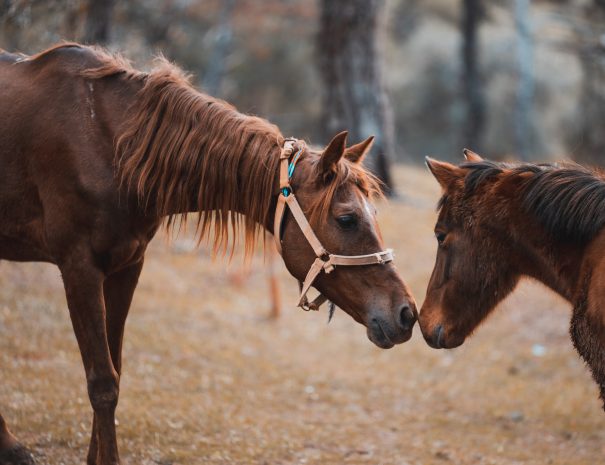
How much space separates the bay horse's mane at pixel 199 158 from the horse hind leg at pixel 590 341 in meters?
1.25

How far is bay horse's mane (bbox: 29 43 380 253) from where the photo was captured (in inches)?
165

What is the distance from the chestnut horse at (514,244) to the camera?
3721 millimetres

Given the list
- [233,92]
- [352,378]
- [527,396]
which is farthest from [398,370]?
[233,92]

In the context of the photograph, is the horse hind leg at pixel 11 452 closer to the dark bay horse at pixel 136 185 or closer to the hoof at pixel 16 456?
the hoof at pixel 16 456

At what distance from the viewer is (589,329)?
3672 mm

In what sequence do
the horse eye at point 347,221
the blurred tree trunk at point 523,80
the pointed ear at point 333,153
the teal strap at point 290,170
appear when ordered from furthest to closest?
the blurred tree trunk at point 523,80, the teal strap at point 290,170, the horse eye at point 347,221, the pointed ear at point 333,153

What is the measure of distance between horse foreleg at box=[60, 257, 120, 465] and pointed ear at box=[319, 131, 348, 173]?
4.50ft

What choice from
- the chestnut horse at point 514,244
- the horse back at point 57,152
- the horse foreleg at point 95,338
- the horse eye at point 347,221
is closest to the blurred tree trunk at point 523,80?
the chestnut horse at point 514,244

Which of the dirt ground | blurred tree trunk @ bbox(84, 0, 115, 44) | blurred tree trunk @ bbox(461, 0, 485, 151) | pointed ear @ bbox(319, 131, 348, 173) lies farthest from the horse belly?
blurred tree trunk @ bbox(461, 0, 485, 151)

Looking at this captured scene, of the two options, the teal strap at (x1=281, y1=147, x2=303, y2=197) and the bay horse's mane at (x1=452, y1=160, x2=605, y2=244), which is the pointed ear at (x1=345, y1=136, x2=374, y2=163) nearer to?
the teal strap at (x1=281, y1=147, x2=303, y2=197)

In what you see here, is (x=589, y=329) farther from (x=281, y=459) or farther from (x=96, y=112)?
(x=96, y=112)

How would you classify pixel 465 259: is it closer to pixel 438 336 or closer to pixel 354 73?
pixel 438 336

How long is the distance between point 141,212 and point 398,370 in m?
5.01

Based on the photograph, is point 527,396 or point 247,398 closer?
point 247,398
